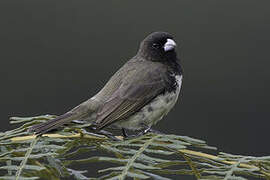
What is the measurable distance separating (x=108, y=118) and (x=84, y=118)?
0.66 ft

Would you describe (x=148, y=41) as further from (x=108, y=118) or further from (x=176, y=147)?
(x=176, y=147)

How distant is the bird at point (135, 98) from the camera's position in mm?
2342

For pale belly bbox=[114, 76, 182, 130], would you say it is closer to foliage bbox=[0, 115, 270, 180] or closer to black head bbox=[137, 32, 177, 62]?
black head bbox=[137, 32, 177, 62]

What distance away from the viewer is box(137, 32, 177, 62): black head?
2.86 meters

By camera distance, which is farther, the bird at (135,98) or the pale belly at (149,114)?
the pale belly at (149,114)

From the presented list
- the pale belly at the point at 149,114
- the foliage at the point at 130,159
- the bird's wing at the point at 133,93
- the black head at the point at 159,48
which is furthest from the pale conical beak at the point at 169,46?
the foliage at the point at 130,159

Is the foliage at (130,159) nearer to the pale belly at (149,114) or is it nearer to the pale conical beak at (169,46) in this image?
the pale belly at (149,114)

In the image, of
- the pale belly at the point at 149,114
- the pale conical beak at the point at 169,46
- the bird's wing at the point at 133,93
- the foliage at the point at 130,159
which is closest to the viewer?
the foliage at the point at 130,159

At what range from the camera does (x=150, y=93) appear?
248 centimetres

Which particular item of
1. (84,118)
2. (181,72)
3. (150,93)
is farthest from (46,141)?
(181,72)

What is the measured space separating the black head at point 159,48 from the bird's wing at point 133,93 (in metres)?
0.19

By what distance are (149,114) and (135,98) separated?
0.35ft

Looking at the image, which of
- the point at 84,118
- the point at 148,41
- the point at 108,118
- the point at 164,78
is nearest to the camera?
the point at 108,118

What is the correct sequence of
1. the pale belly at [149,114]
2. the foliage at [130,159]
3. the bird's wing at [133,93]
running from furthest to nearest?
the pale belly at [149,114] → the bird's wing at [133,93] → the foliage at [130,159]
